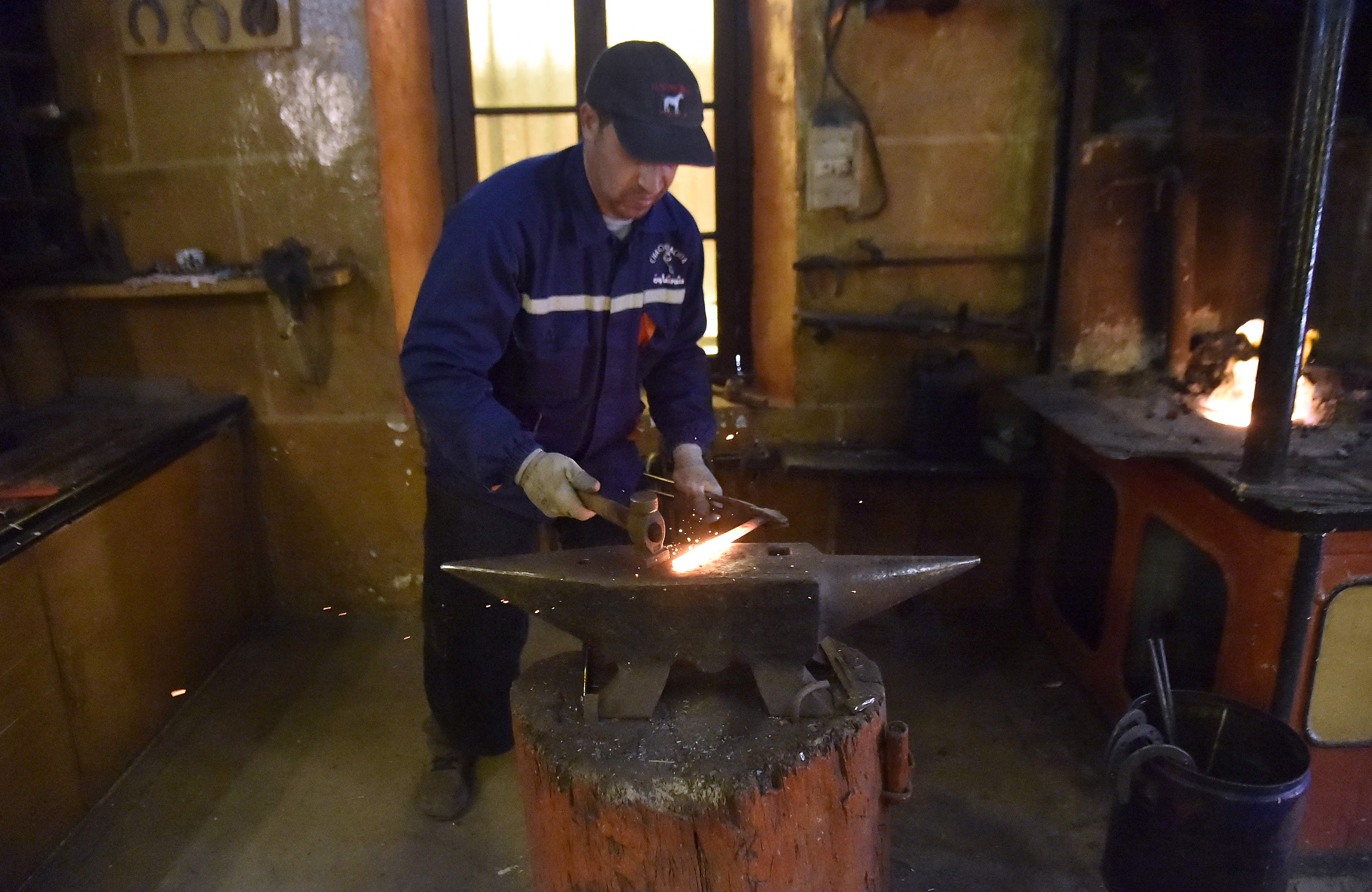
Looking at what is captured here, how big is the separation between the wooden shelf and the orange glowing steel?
1.75 meters

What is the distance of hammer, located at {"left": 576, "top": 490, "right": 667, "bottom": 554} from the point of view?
1598 mm

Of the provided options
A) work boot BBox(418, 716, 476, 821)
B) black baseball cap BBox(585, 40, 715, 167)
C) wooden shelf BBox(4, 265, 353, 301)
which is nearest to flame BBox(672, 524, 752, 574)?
black baseball cap BBox(585, 40, 715, 167)

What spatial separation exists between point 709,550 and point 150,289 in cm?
222

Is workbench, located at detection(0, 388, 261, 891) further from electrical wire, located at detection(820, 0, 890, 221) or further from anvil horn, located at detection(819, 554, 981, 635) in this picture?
electrical wire, located at detection(820, 0, 890, 221)

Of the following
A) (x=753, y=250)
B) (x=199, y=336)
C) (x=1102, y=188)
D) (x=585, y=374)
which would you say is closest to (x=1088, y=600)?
(x=1102, y=188)

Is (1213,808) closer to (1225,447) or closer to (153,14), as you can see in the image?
(1225,447)

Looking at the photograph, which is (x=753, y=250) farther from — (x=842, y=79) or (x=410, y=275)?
(x=410, y=275)

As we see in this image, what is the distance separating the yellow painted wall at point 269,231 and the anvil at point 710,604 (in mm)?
1767

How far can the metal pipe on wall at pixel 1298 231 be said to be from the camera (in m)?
1.91

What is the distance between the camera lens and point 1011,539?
3439 millimetres

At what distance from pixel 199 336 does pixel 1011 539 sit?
114 inches

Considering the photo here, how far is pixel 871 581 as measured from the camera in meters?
1.62

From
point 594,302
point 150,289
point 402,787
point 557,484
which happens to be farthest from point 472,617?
point 150,289

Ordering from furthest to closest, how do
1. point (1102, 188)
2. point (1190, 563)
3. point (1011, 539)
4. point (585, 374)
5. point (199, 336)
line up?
1. point (1011, 539)
2. point (199, 336)
3. point (1102, 188)
4. point (1190, 563)
5. point (585, 374)
